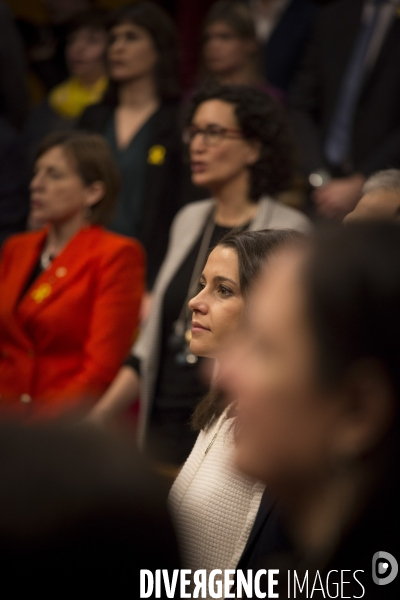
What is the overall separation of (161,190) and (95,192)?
500mm

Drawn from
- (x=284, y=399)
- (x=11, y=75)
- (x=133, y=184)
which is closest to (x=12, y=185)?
(x=133, y=184)

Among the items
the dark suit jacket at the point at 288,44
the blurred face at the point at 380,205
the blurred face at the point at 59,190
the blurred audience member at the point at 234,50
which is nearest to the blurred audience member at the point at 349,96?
the blurred audience member at the point at 234,50

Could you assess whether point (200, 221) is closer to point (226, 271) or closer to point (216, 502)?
point (226, 271)

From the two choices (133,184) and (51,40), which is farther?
(51,40)

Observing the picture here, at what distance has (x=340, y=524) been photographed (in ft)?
2.96

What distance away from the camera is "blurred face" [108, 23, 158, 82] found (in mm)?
4113

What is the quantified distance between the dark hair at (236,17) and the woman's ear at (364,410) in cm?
342

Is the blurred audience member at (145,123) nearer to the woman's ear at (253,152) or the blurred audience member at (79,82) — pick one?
the blurred audience member at (79,82)

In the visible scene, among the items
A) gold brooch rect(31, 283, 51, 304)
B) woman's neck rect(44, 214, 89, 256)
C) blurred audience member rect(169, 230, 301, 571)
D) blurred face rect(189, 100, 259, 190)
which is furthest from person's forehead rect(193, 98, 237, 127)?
blurred audience member rect(169, 230, 301, 571)

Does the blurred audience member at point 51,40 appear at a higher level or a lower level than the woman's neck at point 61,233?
higher

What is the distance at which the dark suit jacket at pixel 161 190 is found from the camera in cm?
397

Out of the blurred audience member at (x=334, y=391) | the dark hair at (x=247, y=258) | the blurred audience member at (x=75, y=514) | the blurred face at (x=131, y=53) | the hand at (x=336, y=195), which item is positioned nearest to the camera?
the blurred audience member at (x=75, y=514)

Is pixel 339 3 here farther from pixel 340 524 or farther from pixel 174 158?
pixel 340 524

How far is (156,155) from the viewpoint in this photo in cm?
402
